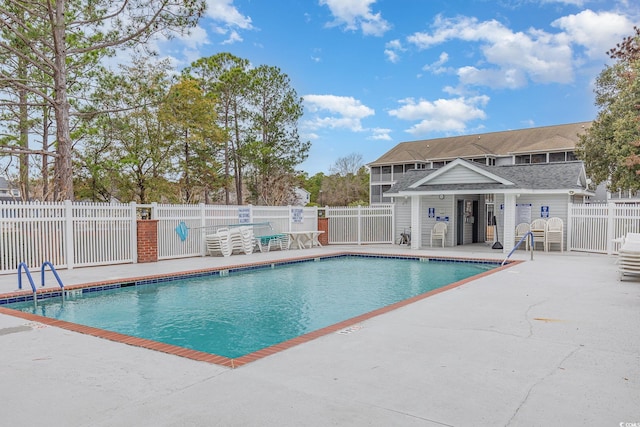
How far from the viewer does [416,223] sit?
53.6 feet

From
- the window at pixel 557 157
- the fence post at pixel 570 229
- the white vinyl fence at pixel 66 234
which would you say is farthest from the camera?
the window at pixel 557 157

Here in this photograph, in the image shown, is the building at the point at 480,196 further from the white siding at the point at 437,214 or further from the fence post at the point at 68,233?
the fence post at the point at 68,233

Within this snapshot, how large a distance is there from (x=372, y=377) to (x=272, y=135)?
25.0 meters

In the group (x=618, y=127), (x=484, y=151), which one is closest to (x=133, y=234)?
(x=618, y=127)

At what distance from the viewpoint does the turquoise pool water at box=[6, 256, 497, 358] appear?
591 cm

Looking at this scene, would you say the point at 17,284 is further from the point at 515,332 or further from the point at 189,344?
the point at 515,332

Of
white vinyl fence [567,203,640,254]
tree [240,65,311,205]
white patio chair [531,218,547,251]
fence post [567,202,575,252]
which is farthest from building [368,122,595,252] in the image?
tree [240,65,311,205]

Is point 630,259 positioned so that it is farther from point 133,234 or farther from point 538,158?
point 538,158

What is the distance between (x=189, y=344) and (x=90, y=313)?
257cm

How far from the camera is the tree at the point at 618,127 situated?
17031 mm

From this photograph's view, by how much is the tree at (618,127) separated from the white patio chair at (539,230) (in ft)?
10.5

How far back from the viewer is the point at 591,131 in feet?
71.5

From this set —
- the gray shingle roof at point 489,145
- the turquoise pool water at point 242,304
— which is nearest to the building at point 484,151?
the gray shingle roof at point 489,145

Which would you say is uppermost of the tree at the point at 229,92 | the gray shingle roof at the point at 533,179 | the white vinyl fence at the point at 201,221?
the tree at the point at 229,92
